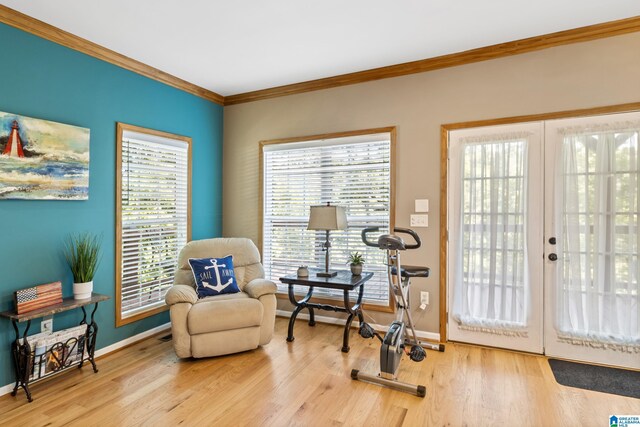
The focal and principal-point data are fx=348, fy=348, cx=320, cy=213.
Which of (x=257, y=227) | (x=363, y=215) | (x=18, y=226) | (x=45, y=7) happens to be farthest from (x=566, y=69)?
(x=18, y=226)

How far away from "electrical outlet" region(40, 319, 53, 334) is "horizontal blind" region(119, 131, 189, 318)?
0.64 metres

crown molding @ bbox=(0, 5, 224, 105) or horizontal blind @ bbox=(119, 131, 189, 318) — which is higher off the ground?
crown molding @ bbox=(0, 5, 224, 105)

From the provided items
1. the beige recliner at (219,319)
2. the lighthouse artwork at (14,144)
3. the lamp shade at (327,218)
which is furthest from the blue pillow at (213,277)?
the lighthouse artwork at (14,144)

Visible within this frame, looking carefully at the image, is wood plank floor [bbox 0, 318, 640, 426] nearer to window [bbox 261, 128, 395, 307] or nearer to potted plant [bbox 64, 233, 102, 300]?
potted plant [bbox 64, 233, 102, 300]

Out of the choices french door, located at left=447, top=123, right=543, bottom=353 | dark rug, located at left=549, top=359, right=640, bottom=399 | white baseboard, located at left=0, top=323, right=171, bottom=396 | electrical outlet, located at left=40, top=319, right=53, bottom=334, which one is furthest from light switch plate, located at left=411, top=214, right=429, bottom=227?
electrical outlet, located at left=40, top=319, right=53, bottom=334

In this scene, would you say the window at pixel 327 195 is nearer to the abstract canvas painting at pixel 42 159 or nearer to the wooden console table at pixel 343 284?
the wooden console table at pixel 343 284

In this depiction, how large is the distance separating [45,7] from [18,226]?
160 cm

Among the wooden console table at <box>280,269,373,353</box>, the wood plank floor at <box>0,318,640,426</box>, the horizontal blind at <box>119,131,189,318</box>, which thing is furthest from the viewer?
the horizontal blind at <box>119,131,189,318</box>

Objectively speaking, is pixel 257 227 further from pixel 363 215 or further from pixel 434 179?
pixel 434 179

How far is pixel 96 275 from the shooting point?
10.2ft

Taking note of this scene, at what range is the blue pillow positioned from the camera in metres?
3.29

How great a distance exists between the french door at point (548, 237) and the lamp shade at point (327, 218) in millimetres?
1063

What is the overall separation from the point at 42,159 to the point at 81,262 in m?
0.85

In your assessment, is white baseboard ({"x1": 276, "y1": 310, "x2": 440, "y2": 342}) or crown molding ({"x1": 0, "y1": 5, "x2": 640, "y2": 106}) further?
white baseboard ({"x1": 276, "y1": 310, "x2": 440, "y2": 342})
